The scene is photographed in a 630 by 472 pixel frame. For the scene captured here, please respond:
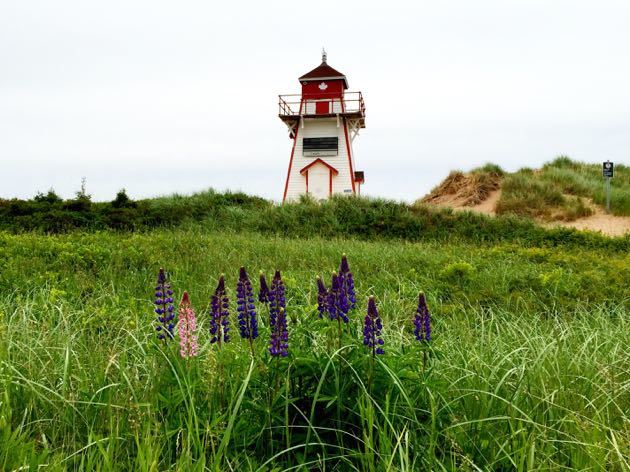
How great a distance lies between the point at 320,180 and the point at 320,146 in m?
1.87

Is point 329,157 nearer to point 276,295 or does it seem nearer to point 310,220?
point 310,220

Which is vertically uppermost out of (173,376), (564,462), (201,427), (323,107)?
(323,107)

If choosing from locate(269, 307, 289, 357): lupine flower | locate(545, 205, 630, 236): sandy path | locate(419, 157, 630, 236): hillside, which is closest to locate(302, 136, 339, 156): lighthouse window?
locate(419, 157, 630, 236): hillside

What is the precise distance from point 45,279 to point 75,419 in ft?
19.0

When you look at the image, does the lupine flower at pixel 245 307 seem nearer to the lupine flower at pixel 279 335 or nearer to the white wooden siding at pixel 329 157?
the lupine flower at pixel 279 335

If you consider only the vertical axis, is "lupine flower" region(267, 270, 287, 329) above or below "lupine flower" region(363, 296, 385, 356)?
above

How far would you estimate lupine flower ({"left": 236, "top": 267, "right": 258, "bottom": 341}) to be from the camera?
2844 mm

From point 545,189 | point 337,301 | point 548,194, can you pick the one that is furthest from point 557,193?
point 337,301

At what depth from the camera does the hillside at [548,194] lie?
78.2ft

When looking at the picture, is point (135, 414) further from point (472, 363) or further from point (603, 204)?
point (603, 204)

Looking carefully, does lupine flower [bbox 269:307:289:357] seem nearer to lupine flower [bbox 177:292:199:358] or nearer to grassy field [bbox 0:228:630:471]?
grassy field [bbox 0:228:630:471]

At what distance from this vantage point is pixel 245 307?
2889 mm

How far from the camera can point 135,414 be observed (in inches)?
118

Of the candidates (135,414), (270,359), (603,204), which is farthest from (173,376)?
(603,204)
